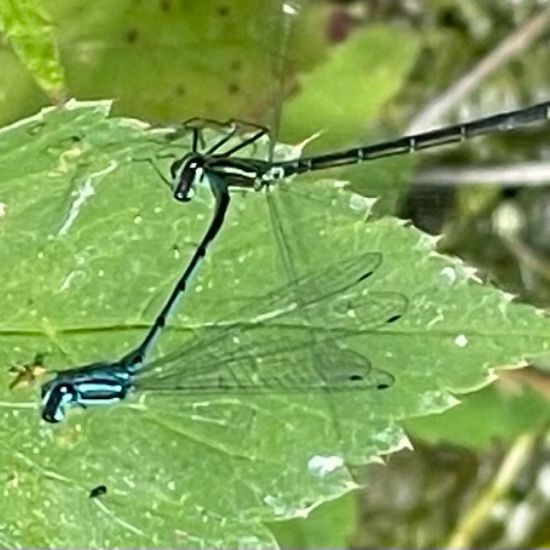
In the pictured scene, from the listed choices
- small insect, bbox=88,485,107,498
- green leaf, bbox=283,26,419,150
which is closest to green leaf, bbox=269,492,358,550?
green leaf, bbox=283,26,419,150

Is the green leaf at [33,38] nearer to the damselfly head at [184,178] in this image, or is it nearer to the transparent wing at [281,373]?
the damselfly head at [184,178]

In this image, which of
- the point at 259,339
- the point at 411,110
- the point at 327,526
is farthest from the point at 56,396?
the point at 411,110

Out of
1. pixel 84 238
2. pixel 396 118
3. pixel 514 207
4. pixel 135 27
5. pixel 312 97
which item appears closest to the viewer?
pixel 84 238

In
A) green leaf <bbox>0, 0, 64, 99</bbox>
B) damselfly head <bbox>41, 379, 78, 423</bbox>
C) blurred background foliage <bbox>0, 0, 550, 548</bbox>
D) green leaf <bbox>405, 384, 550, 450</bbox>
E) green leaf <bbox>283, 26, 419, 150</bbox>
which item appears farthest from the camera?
green leaf <bbox>405, 384, 550, 450</bbox>

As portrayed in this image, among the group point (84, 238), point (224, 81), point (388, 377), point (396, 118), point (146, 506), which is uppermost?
point (396, 118)

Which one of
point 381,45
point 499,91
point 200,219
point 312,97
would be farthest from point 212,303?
point 499,91

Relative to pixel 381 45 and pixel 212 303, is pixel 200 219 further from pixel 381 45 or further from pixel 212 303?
pixel 381 45

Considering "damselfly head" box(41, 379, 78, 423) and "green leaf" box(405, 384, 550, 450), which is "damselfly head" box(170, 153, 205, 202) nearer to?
"damselfly head" box(41, 379, 78, 423)

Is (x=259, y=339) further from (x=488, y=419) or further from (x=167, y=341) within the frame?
(x=488, y=419)
